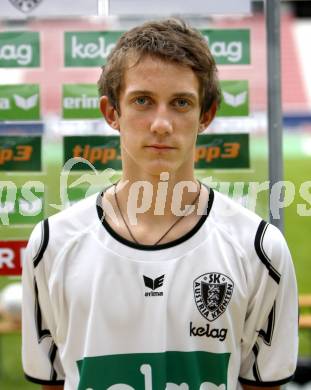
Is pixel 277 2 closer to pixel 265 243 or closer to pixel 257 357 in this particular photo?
pixel 265 243

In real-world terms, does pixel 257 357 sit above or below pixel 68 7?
below

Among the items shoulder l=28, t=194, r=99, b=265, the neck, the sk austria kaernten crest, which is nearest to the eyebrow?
the neck

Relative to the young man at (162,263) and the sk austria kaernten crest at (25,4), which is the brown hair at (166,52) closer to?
the young man at (162,263)

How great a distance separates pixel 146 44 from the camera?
1.39 meters

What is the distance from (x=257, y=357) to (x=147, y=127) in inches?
21.6

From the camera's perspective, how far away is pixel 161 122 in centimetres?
136

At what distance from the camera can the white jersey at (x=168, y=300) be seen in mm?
1420

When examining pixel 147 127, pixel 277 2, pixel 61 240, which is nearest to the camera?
pixel 147 127

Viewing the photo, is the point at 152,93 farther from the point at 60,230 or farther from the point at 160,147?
the point at 60,230

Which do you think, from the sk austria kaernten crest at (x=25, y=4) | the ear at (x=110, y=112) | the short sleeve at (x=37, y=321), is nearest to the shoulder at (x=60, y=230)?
the short sleeve at (x=37, y=321)

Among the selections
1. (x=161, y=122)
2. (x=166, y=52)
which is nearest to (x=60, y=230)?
(x=161, y=122)

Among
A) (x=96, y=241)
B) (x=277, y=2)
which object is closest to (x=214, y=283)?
(x=96, y=241)

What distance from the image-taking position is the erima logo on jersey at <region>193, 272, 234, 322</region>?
143cm

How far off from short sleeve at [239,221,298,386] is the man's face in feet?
0.86
